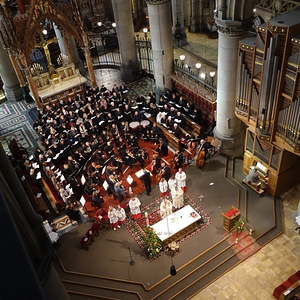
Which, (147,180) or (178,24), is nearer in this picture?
(147,180)

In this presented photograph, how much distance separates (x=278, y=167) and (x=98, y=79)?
17.1 m

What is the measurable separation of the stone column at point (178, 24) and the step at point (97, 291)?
1961cm

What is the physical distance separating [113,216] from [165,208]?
2215mm

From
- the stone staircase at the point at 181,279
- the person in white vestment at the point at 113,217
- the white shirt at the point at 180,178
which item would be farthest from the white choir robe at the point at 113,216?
the white shirt at the point at 180,178

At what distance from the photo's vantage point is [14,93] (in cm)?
2697

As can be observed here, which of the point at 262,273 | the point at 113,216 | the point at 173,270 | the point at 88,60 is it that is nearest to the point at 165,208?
the point at 113,216

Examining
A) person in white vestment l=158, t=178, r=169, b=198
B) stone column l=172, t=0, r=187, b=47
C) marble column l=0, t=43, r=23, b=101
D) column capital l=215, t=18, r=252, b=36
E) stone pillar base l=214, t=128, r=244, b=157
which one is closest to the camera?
column capital l=215, t=18, r=252, b=36

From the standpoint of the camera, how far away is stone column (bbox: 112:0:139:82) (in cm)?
2448

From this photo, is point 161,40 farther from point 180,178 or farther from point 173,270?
point 173,270

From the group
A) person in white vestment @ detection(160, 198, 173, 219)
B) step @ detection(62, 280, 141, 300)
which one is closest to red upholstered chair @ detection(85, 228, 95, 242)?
step @ detection(62, 280, 141, 300)

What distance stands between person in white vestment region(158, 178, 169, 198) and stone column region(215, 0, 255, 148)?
12.3 ft

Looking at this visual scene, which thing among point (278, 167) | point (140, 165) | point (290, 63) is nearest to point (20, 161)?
point (140, 165)

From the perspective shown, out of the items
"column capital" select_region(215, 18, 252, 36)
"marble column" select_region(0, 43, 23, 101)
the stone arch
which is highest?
"column capital" select_region(215, 18, 252, 36)

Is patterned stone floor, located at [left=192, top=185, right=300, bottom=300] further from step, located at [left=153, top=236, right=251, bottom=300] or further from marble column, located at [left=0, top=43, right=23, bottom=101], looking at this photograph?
marble column, located at [left=0, top=43, right=23, bottom=101]
